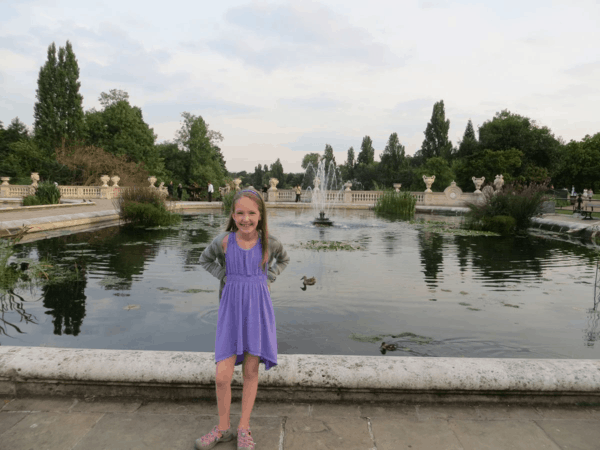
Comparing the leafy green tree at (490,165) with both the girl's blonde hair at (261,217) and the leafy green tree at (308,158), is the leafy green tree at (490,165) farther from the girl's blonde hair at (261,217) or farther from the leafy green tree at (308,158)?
the leafy green tree at (308,158)

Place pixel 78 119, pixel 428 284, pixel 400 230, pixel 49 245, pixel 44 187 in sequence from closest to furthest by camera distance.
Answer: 1. pixel 428 284
2. pixel 49 245
3. pixel 400 230
4. pixel 44 187
5. pixel 78 119

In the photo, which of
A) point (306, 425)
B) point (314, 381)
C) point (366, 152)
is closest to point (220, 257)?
point (314, 381)

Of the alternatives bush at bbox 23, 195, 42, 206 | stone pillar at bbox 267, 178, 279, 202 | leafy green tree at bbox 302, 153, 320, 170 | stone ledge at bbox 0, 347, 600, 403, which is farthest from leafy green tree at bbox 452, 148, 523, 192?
leafy green tree at bbox 302, 153, 320, 170

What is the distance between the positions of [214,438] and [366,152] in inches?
3523

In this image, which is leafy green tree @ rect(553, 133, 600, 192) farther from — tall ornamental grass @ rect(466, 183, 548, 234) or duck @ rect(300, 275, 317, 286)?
duck @ rect(300, 275, 317, 286)

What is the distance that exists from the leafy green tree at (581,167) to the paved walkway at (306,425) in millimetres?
63296

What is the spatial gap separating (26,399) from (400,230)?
1493 centimetres

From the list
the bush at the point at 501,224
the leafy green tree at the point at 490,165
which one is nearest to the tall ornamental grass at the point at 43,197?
the bush at the point at 501,224

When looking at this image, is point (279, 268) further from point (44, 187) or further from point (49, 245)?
point (44, 187)

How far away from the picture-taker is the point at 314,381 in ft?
9.45

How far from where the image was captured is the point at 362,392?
2930 mm

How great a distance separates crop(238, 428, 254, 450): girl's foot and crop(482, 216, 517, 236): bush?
15109 mm

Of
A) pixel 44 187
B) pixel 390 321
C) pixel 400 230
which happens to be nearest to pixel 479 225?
pixel 400 230

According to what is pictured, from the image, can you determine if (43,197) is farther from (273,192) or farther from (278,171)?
(278,171)
